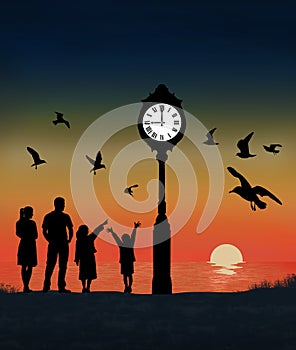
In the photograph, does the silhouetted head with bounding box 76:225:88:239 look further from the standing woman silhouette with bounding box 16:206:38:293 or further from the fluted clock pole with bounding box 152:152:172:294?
the fluted clock pole with bounding box 152:152:172:294

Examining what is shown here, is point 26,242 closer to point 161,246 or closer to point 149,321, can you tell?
point 161,246

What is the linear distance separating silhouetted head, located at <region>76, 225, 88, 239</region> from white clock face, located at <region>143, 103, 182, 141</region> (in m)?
2.74

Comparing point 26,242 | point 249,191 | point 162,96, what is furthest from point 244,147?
point 26,242

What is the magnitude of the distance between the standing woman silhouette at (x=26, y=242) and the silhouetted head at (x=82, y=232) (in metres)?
1.27

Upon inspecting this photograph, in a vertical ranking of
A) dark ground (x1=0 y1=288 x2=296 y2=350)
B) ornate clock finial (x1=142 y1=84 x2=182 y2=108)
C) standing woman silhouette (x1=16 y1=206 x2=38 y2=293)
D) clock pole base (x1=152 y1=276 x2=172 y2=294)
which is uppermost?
ornate clock finial (x1=142 y1=84 x2=182 y2=108)

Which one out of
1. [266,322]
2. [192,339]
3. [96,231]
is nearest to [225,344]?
[192,339]

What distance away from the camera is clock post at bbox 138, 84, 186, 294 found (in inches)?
674

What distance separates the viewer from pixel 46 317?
491 inches

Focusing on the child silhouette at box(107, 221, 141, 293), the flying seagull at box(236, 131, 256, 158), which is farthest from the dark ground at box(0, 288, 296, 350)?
the flying seagull at box(236, 131, 256, 158)

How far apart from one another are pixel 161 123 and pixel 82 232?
3266 mm

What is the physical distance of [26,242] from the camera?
16125 millimetres

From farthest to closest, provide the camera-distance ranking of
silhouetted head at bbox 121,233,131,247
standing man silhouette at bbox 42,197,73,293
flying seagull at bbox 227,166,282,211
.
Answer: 1. silhouetted head at bbox 121,233,131,247
2. flying seagull at bbox 227,166,282,211
3. standing man silhouette at bbox 42,197,73,293

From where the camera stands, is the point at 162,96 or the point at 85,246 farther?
the point at 162,96

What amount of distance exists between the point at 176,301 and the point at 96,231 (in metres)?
3.14
